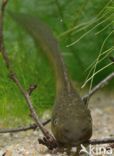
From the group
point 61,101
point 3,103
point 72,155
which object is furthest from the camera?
point 3,103

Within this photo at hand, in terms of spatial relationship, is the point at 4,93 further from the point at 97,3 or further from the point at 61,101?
the point at 61,101

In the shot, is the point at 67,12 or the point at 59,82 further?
the point at 67,12

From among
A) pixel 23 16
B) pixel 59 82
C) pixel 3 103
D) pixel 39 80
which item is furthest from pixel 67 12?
pixel 59 82

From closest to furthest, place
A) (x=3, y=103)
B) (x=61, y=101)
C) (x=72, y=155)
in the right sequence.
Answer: (x=61, y=101) < (x=72, y=155) < (x=3, y=103)

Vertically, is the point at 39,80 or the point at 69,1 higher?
the point at 69,1

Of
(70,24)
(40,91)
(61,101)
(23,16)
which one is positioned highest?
(23,16)
